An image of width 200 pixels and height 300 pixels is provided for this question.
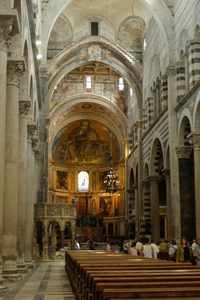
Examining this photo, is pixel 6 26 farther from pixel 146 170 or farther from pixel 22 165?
pixel 146 170

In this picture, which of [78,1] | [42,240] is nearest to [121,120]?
[78,1]

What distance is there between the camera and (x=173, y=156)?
82.1 feet

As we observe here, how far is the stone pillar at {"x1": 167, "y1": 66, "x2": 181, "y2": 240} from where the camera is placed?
2434cm

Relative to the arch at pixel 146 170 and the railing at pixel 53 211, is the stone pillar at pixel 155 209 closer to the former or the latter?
the arch at pixel 146 170

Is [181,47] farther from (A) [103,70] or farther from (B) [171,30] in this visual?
(A) [103,70]

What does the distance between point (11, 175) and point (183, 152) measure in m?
12.6

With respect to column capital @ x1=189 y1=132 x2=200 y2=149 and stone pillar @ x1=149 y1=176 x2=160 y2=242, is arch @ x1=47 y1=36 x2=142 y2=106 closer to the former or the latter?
stone pillar @ x1=149 y1=176 x2=160 y2=242

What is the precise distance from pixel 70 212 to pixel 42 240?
259 centimetres

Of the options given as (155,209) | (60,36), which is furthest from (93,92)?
(155,209)

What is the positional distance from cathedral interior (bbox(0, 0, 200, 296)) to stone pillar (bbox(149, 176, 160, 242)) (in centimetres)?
6

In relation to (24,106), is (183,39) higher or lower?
higher

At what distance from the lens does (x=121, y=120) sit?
45219mm

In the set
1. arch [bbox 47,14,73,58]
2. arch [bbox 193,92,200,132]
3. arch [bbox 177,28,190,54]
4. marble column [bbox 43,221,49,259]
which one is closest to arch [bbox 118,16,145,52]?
arch [bbox 47,14,73,58]

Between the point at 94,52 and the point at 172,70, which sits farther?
the point at 94,52
